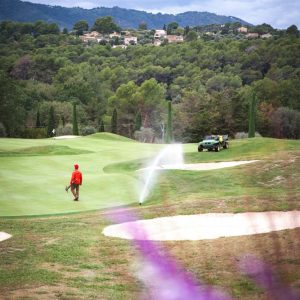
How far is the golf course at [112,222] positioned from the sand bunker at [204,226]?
57cm

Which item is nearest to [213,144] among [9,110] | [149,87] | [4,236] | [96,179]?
[96,179]

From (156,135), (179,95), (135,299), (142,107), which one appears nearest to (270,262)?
(135,299)

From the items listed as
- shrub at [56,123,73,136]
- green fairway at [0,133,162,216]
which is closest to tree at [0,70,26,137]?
shrub at [56,123,73,136]

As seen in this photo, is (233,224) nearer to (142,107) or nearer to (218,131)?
(218,131)

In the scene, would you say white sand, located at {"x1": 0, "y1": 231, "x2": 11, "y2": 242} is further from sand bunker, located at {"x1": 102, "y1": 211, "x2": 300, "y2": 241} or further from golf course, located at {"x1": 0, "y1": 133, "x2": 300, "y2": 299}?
sand bunker, located at {"x1": 102, "y1": 211, "x2": 300, "y2": 241}

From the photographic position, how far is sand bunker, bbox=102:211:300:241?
50.6ft

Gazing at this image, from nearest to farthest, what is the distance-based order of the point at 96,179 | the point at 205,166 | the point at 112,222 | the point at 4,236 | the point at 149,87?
1. the point at 4,236
2. the point at 112,222
3. the point at 96,179
4. the point at 205,166
5. the point at 149,87

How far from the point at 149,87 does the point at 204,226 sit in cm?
10010

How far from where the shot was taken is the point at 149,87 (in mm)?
115562

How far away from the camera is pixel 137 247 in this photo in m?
14.4

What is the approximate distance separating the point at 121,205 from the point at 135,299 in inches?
485

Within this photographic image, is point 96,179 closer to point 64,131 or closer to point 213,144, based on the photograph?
point 213,144

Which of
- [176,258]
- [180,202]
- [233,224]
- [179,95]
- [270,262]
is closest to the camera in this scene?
[270,262]

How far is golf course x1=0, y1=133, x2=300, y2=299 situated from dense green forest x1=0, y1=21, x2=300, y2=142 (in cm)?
4735
